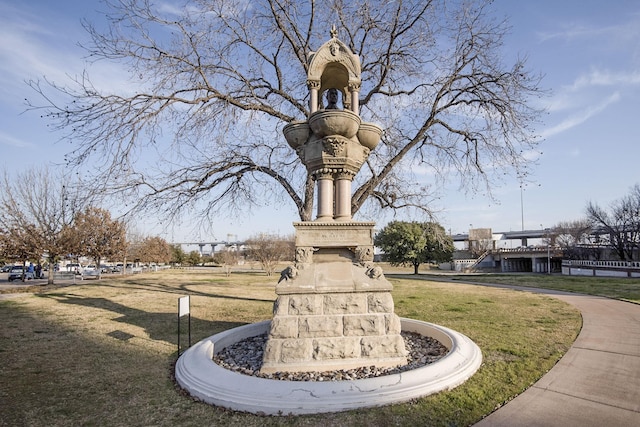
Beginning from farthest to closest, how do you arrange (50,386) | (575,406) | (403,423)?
(50,386), (575,406), (403,423)

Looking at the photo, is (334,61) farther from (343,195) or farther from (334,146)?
(343,195)

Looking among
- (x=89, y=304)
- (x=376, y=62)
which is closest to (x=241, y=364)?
(x=376, y=62)

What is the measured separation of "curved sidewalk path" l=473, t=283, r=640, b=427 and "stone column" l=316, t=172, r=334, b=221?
12.1 feet

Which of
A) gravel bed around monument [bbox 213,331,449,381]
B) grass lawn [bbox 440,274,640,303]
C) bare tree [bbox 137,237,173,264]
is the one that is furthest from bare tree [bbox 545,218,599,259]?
bare tree [bbox 137,237,173,264]

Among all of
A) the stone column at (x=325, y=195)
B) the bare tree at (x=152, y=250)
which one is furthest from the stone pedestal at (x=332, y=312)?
the bare tree at (x=152, y=250)

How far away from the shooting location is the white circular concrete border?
12.3 ft

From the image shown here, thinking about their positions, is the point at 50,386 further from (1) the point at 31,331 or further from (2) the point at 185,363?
(1) the point at 31,331

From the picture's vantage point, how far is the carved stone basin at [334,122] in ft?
18.7

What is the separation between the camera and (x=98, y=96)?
8406mm

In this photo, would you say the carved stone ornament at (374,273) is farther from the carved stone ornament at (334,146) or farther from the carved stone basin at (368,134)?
the carved stone basin at (368,134)

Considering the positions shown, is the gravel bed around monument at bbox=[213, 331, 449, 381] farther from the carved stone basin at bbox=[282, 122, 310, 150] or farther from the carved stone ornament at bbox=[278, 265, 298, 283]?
the carved stone basin at bbox=[282, 122, 310, 150]

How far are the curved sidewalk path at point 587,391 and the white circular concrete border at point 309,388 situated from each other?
0.73m

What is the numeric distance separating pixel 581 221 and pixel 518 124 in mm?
65971

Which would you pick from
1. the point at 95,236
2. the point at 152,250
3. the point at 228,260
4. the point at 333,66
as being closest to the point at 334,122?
the point at 333,66
